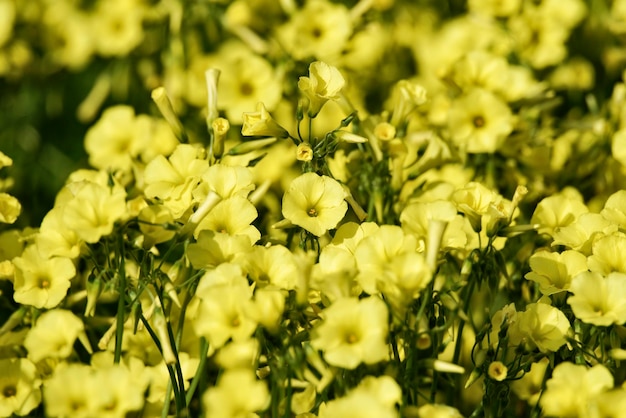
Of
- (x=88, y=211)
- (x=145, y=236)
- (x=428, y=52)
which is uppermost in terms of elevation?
(x=88, y=211)

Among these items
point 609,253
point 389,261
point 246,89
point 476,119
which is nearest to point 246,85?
point 246,89

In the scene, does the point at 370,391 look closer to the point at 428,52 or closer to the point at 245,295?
the point at 245,295

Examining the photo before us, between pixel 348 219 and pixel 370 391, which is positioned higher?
pixel 370 391

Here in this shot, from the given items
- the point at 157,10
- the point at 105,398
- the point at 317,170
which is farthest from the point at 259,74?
the point at 105,398

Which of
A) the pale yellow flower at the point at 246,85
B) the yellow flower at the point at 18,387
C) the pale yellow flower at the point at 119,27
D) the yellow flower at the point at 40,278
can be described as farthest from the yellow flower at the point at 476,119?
the pale yellow flower at the point at 119,27

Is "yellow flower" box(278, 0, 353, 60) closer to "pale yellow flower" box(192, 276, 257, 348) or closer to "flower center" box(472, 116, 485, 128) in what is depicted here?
"flower center" box(472, 116, 485, 128)

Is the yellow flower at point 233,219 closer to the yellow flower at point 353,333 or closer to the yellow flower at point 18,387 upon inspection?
the yellow flower at point 353,333

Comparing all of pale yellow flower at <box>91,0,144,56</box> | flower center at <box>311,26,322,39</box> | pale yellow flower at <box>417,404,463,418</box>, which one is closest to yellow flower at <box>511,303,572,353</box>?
pale yellow flower at <box>417,404,463,418</box>
